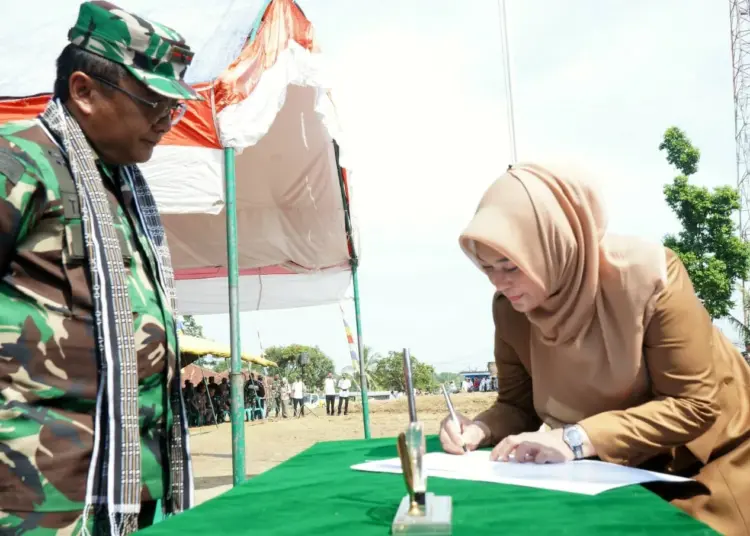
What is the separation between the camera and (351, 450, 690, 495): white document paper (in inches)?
44.2

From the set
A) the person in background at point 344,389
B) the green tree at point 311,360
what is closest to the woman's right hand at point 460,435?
the person in background at point 344,389

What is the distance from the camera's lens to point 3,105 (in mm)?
3715

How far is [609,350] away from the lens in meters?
1.50

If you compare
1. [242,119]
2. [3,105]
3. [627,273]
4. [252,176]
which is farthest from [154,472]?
[252,176]

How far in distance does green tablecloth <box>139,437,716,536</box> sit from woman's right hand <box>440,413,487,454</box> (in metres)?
0.33

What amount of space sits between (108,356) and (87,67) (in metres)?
0.70

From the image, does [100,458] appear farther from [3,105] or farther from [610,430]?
[3,105]

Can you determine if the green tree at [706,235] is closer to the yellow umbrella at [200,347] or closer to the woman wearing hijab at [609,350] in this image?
the yellow umbrella at [200,347]

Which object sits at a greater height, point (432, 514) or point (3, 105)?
point (3, 105)

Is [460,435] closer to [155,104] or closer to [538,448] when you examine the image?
[538,448]

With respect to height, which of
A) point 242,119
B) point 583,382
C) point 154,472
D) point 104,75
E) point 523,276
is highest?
point 242,119

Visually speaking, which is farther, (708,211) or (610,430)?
(708,211)

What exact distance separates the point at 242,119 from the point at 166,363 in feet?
7.92

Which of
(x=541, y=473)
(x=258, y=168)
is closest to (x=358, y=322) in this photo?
(x=258, y=168)
